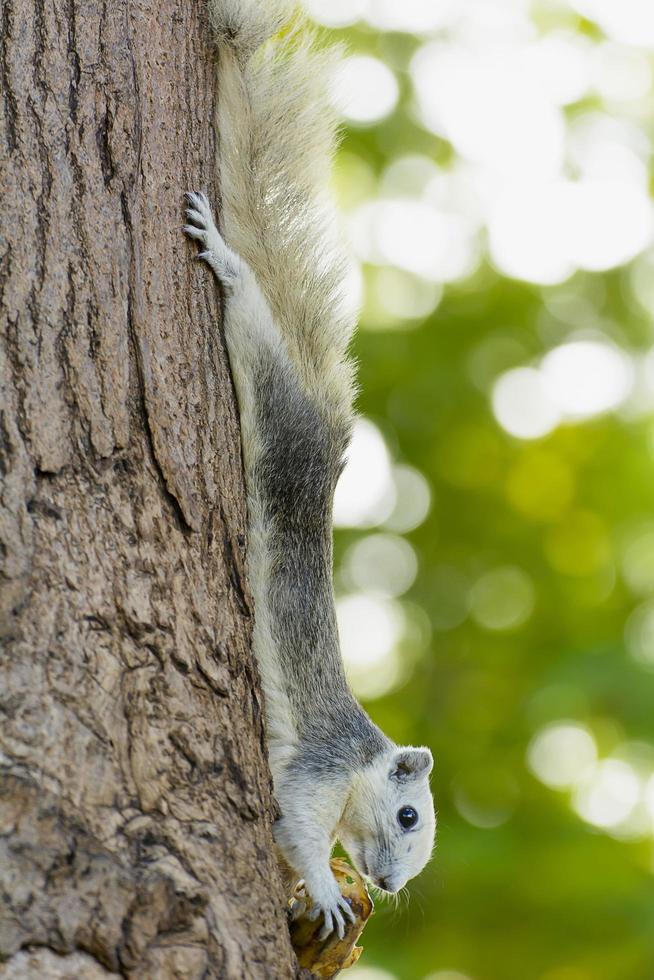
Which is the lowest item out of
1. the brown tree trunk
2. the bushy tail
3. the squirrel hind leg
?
the brown tree trunk

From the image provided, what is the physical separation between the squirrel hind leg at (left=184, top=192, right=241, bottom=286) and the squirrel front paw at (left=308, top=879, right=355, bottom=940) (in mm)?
1398

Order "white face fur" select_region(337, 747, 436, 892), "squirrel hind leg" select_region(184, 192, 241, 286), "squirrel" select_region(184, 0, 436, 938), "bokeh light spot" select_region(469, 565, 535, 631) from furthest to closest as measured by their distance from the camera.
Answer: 1. "bokeh light spot" select_region(469, 565, 535, 631)
2. "white face fur" select_region(337, 747, 436, 892)
3. "squirrel" select_region(184, 0, 436, 938)
4. "squirrel hind leg" select_region(184, 192, 241, 286)

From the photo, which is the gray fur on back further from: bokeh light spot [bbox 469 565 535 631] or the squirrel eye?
bokeh light spot [bbox 469 565 535 631]

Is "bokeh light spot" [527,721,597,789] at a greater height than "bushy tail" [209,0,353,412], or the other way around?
"bushy tail" [209,0,353,412]

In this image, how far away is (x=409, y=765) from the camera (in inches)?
128

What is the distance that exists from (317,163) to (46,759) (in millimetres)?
1737

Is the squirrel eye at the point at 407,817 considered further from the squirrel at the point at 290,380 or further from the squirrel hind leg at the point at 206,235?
the squirrel hind leg at the point at 206,235

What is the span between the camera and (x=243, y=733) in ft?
6.95

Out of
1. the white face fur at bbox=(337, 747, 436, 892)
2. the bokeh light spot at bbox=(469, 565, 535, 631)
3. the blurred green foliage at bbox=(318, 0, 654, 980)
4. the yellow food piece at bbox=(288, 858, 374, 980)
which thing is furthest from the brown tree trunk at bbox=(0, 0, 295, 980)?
the bokeh light spot at bbox=(469, 565, 535, 631)

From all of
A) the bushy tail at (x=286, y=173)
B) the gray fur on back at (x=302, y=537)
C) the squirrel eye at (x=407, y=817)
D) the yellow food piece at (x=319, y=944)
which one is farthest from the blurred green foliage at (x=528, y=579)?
the bushy tail at (x=286, y=173)

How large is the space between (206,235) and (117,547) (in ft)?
2.53

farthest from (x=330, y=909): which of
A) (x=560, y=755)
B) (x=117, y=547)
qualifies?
(x=560, y=755)

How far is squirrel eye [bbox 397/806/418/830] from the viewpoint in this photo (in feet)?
10.5

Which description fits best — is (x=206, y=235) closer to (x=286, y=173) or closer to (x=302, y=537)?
(x=286, y=173)
